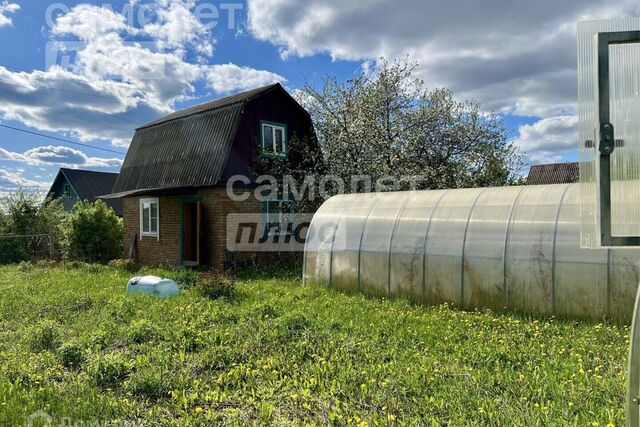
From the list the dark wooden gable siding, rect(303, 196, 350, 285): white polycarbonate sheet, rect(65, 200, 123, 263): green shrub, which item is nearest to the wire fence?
rect(65, 200, 123, 263): green shrub

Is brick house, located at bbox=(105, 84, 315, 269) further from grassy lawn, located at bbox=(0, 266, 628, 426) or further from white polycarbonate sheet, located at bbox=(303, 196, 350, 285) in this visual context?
grassy lawn, located at bbox=(0, 266, 628, 426)

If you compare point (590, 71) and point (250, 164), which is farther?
point (250, 164)

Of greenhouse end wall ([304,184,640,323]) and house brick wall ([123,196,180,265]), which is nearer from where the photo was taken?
greenhouse end wall ([304,184,640,323])

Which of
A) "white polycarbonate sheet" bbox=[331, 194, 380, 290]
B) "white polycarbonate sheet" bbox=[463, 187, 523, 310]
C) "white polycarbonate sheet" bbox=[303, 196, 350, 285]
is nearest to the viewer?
"white polycarbonate sheet" bbox=[463, 187, 523, 310]

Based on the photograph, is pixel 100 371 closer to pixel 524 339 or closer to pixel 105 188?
pixel 524 339

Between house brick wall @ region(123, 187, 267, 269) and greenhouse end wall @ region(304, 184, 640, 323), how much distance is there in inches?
164

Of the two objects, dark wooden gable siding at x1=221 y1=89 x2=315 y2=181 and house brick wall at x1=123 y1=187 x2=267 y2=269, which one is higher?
dark wooden gable siding at x1=221 y1=89 x2=315 y2=181

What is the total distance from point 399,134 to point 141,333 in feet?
37.9

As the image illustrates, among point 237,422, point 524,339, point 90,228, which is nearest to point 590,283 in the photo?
point 524,339

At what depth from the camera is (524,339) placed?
5645 millimetres

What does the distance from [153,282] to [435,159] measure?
10.6m

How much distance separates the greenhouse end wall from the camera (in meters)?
6.73

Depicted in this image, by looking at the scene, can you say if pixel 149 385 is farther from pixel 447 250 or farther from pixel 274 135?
pixel 274 135

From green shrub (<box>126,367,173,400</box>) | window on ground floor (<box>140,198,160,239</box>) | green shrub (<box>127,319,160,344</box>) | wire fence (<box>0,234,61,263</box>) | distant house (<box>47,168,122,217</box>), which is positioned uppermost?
distant house (<box>47,168,122,217</box>)
